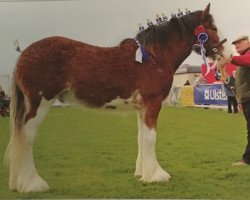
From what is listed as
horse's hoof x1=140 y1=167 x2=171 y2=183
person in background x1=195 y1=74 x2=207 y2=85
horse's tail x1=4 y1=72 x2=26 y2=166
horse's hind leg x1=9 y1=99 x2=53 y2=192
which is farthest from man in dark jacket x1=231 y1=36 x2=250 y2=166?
horse's tail x1=4 y1=72 x2=26 y2=166

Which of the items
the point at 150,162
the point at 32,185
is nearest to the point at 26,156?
the point at 32,185

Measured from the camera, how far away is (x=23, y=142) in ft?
8.63

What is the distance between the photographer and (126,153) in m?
2.83

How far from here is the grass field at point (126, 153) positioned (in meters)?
2.70

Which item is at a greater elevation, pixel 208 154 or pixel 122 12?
pixel 122 12

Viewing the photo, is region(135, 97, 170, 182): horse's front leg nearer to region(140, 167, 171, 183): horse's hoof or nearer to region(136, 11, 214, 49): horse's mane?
region(140, 167, 171, 183): horse's hoof

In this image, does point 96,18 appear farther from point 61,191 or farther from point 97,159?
point 61,191

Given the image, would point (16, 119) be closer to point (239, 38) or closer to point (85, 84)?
point (85, 84)

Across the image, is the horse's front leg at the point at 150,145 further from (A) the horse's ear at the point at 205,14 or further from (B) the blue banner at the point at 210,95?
(A) the horse's ear at the point at 205,14

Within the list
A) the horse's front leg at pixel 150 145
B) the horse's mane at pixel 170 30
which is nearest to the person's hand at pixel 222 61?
the horse's mane at pixel 170 30

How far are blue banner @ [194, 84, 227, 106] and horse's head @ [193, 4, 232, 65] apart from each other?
0.68 ft

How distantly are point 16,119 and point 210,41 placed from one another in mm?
1429

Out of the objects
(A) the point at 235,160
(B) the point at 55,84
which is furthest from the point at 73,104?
(A) the point at 235,160

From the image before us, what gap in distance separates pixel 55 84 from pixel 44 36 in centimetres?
45
